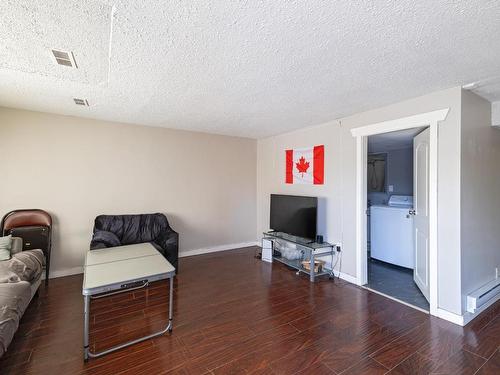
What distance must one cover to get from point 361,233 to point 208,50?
285 centimetres

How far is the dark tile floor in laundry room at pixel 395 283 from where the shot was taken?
292 centimetres

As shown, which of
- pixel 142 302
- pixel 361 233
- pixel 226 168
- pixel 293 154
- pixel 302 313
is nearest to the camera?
pixel 302 313

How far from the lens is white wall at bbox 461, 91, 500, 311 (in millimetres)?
2475

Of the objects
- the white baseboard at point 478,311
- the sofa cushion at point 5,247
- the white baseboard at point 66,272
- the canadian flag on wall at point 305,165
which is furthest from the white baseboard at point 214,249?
the white baseboard at point 478,311

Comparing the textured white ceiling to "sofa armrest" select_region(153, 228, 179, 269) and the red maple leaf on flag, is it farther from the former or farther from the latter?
"sofa armrest" select_region(153, 228, 179, 269)

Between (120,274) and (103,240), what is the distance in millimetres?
1464

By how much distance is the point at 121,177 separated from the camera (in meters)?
4.03

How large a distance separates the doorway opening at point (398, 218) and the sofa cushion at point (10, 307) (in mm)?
3559

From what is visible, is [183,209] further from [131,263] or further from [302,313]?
[302,313]

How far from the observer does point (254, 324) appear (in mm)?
2398

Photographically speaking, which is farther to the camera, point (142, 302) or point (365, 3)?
point (142, 302)

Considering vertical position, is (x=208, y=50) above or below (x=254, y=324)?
above

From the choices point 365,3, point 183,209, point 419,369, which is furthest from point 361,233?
point 183,209

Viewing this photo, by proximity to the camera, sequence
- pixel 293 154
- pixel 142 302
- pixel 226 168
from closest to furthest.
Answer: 1. pixel 142 302
2. pixel 293 154
3. pixel 226 168
